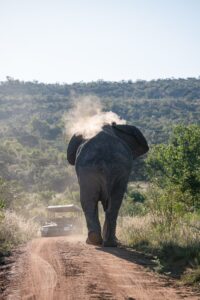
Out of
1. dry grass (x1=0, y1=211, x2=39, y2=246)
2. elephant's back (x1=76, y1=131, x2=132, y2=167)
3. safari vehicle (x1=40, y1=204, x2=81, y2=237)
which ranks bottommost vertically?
safari vehicle (x1=40, y1=204, x2=81, y2=237)

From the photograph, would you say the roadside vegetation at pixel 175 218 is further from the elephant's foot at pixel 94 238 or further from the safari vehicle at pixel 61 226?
the safari vehicle at pixel 61 226

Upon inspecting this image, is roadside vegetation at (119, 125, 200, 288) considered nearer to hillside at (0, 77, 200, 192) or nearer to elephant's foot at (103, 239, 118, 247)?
elephant's foot at (103, 239, 118, 247)

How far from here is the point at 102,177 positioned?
1438 cm

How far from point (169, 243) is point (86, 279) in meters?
4.77

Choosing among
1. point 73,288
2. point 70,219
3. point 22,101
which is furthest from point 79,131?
point 22,101

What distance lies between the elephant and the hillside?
44.7m

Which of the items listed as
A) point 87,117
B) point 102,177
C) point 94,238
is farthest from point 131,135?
point 94,238

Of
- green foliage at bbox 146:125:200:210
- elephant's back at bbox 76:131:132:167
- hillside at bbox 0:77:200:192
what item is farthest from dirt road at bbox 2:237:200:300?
hillside at bbox 0:77:200:192

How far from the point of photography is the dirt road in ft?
24.1

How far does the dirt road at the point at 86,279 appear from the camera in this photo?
7340 millimetres

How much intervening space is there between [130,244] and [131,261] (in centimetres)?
420

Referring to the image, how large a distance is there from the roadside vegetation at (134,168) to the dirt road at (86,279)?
2.54 feet

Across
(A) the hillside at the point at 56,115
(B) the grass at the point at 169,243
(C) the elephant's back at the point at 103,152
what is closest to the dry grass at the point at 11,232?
(C) the elephant's back at the point at 103,152

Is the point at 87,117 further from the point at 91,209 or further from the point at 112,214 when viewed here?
the point at 112,214
